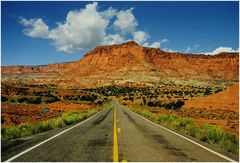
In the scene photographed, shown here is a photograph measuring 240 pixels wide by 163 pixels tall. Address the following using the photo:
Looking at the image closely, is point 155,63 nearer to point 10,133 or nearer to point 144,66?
point 144,66

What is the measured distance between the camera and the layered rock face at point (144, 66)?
155 metres

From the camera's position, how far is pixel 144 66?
161m

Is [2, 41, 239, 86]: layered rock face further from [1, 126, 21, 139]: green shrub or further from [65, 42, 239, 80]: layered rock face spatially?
[1, 126, 21, 139]: green shrub

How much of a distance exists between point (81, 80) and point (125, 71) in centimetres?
2619

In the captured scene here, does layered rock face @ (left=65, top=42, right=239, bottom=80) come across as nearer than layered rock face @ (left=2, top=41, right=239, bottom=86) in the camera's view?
No

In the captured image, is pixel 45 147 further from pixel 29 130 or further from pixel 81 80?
pixel 81 80

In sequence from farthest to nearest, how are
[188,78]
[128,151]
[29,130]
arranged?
[188,78], [29,130], [128,151]

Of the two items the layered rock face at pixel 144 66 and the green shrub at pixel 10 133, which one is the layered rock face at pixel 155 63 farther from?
the green shrub at pixel 10 133

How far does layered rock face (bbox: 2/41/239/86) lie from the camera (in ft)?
509

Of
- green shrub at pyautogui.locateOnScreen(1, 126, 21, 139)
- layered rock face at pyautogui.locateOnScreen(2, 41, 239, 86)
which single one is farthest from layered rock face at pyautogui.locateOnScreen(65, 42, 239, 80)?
green shrub at pyautogui.locateOnScreen(1, 126, 21, 139)

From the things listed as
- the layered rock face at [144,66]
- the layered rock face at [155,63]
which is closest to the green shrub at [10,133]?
the layered rock face at [144,66]

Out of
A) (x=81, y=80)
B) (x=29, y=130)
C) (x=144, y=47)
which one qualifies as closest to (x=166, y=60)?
(x=144, y=47)

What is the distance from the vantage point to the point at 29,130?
14492mm

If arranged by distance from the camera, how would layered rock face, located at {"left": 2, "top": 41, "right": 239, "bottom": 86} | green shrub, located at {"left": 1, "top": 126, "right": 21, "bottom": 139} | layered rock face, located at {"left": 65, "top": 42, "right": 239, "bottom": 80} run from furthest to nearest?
1. layered rock face, located at {"left": 65, "top": 42, "right": 239, "bottom": 80}
2. layered rock face, located at {"left": 2, "top": 41, "right": 239, "bottom": 86}
3. green shrub, located at {"left": 1, "top": 126, "right": 21, "bottom": 139}
